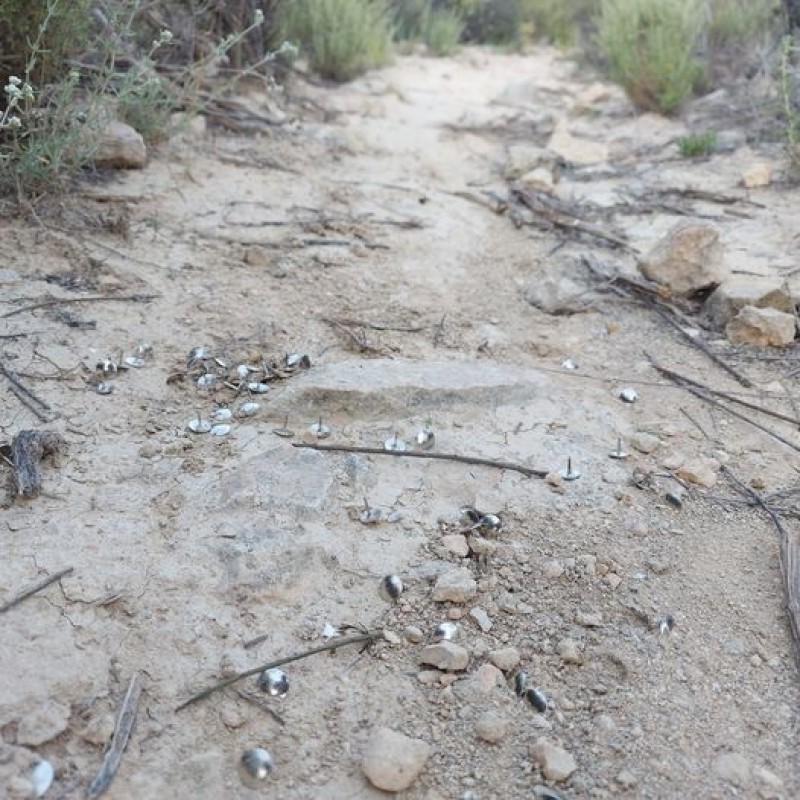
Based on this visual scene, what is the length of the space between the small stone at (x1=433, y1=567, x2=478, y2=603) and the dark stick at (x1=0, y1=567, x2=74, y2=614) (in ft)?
2.47

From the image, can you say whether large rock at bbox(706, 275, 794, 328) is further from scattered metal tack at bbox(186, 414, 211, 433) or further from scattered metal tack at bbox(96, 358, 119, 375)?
scattered metal tack at bbox(96, 358, 119, 375)

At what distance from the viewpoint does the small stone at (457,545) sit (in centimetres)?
212

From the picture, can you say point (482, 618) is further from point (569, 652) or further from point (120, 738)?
point (120, 738)

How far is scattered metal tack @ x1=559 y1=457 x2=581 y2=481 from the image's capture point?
7.86ft

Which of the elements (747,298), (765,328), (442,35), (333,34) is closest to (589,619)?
(765,328)

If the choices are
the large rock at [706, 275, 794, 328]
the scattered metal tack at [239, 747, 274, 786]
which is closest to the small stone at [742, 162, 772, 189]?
the large rock at [706, 275, 794, 328]

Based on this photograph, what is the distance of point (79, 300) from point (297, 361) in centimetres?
75

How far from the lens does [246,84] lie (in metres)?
5.57

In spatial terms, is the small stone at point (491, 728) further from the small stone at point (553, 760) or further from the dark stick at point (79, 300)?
the dark stick at point (79, 300)

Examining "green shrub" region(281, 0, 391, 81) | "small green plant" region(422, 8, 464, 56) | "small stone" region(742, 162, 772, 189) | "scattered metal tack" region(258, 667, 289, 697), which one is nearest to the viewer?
"scattered metal tack" region(258, 667, 289, 697)

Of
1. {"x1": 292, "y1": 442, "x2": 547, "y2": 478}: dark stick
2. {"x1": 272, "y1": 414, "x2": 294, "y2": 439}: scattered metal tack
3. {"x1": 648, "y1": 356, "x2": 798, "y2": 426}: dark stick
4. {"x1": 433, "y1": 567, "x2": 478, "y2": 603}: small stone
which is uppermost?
{"x1": 272, "y1": 414, "x2": 294, "y2": 439}: scattered metal tack

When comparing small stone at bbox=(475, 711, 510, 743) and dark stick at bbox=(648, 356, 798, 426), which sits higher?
small stone at bbox=(475, 711, 510, 743)

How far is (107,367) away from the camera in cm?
269

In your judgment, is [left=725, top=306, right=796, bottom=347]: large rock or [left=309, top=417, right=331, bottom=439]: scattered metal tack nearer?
[left=309, top=417, right=331, bottom=439]: scattered metal tack
